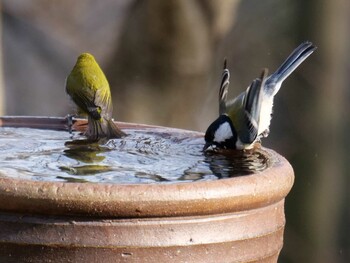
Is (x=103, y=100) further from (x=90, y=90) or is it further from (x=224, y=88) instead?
(x=224, y=88)

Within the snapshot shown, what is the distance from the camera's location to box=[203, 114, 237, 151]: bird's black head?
3.13m

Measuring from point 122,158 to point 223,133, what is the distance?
617mm

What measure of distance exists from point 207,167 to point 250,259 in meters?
0.50

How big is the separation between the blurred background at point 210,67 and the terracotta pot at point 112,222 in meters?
2.82

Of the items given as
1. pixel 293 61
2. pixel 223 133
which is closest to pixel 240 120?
pixel 223 133

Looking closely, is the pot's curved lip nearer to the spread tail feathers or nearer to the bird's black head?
the bird's black head

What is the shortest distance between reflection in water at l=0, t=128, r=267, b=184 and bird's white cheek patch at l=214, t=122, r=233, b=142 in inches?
2.3

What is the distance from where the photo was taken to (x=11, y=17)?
22.3ft

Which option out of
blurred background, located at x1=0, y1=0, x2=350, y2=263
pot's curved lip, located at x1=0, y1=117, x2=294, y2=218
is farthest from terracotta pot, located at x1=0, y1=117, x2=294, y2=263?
blurred background, located at x1=0, y1=0, x2=350, y2=263

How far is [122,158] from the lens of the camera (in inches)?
110

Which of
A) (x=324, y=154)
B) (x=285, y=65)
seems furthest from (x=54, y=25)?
(x=285, y=65)

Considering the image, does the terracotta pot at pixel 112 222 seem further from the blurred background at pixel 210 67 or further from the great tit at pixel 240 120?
the blurred background at pixel 210 67

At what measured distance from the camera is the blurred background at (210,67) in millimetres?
5465

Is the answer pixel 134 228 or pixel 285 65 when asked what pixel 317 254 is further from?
pixel 134 228
